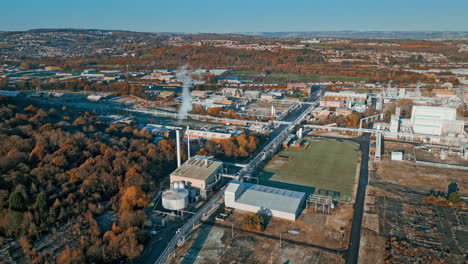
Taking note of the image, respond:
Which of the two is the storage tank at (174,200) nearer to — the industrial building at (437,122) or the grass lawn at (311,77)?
the industrial building at (437,122)

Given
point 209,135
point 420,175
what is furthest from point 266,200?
point 209,135

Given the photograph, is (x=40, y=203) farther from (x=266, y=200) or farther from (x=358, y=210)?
(x=358, y=210)

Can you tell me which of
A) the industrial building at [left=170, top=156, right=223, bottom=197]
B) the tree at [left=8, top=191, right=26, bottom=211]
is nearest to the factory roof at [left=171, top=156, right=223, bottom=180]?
the industrial building at [left=170, top=156, right=223, bottom=197]

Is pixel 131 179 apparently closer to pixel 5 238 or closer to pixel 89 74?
pixel 5 238

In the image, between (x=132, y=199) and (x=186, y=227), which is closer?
(x=186, y=227)

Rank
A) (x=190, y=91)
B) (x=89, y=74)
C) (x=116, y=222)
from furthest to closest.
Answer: (x=89, y=74), (x=190, y=91), (x=116, y=222)

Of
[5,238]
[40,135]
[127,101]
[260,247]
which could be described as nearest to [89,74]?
[127,101]

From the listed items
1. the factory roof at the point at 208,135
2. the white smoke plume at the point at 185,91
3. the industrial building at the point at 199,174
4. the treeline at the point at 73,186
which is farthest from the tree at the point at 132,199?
the white smoke plume at the point at 185,91
